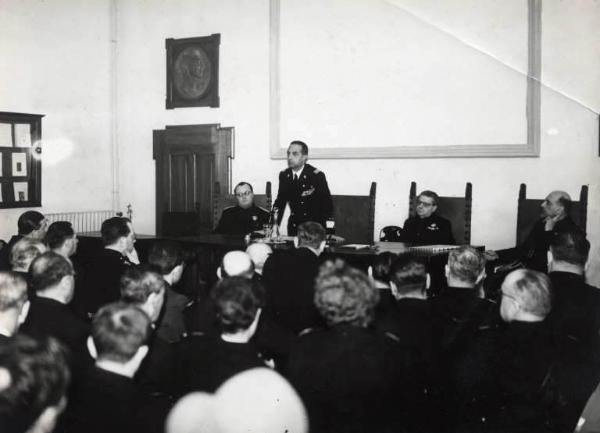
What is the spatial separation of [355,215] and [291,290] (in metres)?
3.17

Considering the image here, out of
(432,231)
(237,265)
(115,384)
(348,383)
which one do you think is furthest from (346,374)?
(432,231)

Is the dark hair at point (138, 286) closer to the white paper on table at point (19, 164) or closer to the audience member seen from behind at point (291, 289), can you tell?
the audience member seen from behind at point (291, 289)

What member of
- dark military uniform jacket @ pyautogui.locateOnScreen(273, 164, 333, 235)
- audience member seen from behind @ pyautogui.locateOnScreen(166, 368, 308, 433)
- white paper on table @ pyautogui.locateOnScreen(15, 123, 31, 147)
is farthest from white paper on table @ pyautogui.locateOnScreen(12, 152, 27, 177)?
audience member seen from behind @ pyautogui.locateOnScreen(166, 368, 308, 433)

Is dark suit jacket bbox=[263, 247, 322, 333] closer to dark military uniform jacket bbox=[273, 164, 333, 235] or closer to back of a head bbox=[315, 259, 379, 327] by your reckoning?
back of a head bbox=[315, 259, 379, 327]

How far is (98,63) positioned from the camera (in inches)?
332

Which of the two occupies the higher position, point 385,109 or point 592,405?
point 385,109

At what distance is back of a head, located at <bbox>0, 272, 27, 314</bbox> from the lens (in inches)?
94.9

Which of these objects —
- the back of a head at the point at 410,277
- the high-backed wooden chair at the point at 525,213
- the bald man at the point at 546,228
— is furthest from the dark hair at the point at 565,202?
the back of a head at the point at 410,277

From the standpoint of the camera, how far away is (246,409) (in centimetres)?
180

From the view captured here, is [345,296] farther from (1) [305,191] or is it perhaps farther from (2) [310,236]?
(1) [305,191]

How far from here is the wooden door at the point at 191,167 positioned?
26.7 feet

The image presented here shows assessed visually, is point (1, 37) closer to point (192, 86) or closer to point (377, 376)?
point (192, 86)

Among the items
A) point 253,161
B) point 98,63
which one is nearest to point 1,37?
point 98,63

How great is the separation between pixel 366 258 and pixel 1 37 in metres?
5.23
